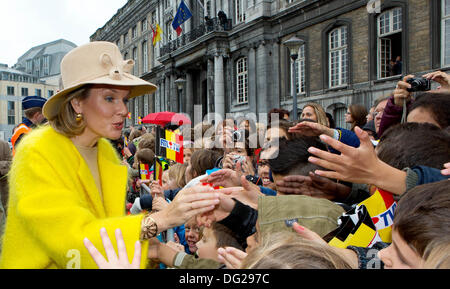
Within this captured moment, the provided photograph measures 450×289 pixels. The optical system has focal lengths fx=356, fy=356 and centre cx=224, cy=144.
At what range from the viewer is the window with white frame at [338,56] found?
50.3 feet

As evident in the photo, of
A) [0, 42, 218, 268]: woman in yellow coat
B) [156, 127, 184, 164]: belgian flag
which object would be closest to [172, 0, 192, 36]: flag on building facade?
[156, 127, 184, 164]: belgian flag

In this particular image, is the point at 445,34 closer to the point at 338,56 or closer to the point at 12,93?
the point at 338,56

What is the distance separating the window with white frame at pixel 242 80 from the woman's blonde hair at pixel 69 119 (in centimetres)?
1879

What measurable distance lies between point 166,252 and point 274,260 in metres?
1.06

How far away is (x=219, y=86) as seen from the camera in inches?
852

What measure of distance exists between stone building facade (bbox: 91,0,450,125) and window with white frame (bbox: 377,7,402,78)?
37 millimetres

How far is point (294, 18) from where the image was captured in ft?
56.3

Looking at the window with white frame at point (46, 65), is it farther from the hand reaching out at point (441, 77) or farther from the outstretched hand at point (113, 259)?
the outstretched hand at point (113, 259)

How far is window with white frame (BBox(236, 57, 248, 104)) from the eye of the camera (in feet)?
68.4

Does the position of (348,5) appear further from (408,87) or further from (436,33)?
(408,87)

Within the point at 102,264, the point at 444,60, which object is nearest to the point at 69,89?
the point at 102,264

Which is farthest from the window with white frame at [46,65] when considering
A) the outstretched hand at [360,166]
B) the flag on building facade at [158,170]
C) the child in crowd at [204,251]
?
the outstretched hand at [360,166]

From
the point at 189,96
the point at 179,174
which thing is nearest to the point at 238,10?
the point at 189,96

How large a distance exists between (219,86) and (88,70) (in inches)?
784
